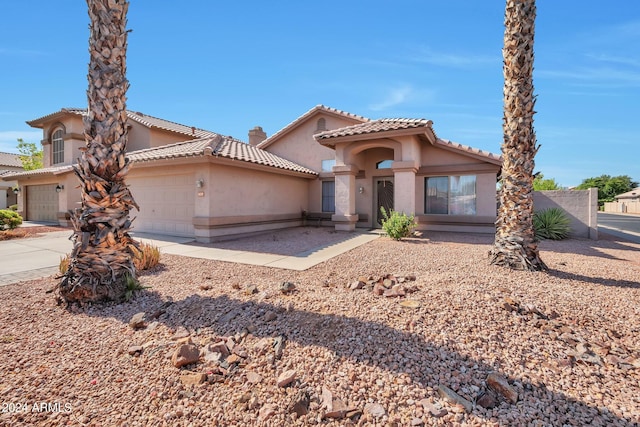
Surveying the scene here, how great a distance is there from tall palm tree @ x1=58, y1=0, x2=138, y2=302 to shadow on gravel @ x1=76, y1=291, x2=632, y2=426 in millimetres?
530

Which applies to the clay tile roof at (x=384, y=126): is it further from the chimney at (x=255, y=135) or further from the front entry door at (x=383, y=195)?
the chimney at (x=255, y=135)

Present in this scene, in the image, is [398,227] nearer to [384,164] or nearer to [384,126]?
[384,126]

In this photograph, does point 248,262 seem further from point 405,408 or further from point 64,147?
point 64,147

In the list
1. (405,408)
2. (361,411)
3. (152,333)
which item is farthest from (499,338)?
(152,333)

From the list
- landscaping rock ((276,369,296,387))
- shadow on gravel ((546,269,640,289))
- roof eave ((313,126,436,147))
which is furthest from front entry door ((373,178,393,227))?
landscaping rock ((276,369,296,387))

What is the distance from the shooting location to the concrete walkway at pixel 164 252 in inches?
301

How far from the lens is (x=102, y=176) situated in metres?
5.24

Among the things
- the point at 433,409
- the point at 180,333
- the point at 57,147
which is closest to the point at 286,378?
the point at 433,409

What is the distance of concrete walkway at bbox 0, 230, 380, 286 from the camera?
7.65 metres

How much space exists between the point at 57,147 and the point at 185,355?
2622 centimetres

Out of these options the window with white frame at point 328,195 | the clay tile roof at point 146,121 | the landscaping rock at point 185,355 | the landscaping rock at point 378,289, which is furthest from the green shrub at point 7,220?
the landscaping rock at point 378,289

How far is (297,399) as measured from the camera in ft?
9.51

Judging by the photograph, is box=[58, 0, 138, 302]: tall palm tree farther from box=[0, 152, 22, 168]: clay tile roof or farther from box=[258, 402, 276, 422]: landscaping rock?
box=[0, 152, 22, 168]: clay tile roof

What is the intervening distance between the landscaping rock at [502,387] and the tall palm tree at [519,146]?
469 cm
